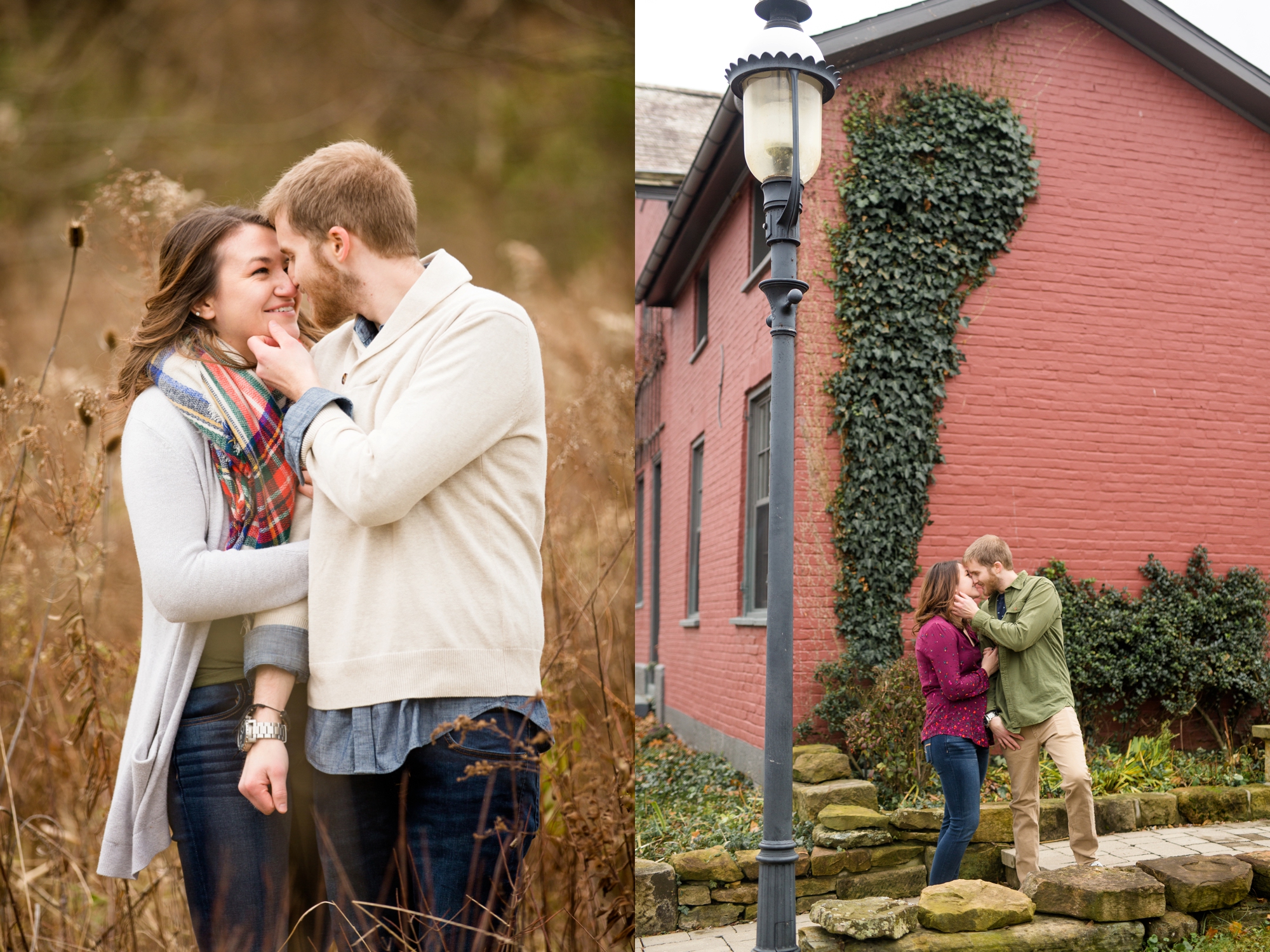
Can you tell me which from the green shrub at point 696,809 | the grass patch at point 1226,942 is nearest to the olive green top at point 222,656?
the green shrub at point 696,809

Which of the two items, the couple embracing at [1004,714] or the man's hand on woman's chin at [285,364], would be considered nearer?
the man's hand on woman's chin at [285,364]

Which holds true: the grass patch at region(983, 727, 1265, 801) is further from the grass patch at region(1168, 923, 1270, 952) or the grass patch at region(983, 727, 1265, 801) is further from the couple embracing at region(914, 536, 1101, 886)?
the grass patch at region(1168, 923, 1270, 952)

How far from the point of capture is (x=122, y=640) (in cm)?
225

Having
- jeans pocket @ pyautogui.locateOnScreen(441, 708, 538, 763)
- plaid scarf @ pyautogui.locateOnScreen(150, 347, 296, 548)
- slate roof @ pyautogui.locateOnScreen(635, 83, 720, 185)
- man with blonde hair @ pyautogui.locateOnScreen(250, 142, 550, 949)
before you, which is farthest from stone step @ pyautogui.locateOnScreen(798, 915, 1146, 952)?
slate roof @ pyautogui.locateOnScreen(635, 83, 720, 185)

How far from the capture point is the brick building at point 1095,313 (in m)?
3.54

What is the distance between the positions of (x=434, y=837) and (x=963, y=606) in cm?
215

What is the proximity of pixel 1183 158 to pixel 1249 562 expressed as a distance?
1.53 metres

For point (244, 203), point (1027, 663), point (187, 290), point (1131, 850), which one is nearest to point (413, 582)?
point (187, 290)

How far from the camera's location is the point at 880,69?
12.8 ft

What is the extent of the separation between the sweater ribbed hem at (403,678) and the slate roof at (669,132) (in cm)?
444

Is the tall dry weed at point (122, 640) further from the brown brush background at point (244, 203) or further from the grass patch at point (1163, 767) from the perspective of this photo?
the grass patch at point (1163, 767)

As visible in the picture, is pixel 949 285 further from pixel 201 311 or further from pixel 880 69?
pixel 201 311

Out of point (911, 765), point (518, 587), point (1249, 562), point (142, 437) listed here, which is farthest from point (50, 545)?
point (1249, 562)

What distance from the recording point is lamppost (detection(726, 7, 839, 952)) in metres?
2.94
